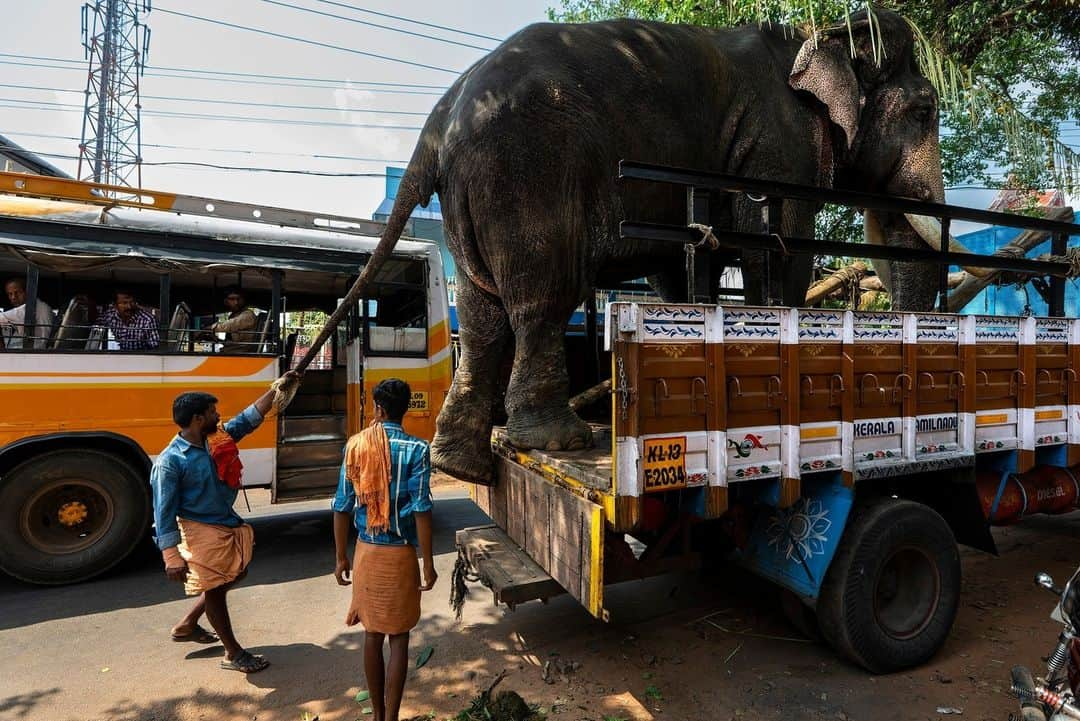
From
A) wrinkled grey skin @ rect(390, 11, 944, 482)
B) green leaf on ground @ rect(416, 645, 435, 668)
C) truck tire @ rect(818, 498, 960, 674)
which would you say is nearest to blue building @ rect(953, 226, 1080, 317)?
wrinkled grey skin @ rect(390, 11, 944, 482)

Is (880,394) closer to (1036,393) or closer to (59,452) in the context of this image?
(1036,393)

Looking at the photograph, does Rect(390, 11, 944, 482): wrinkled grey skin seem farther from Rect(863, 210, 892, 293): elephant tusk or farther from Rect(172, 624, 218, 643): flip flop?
Rect(172, 624, 218, 643): flip flop

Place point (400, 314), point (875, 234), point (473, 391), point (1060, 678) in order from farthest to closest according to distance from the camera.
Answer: point (400, 314), point (875, 234), point (473, 391), point (1060, 678)

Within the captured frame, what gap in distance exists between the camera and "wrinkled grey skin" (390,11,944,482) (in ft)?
11.5

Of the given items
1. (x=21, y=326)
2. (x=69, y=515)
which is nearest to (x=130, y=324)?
(x=21, y=326)

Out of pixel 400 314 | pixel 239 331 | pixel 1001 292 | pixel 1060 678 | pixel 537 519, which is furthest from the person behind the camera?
pixel 1001 292

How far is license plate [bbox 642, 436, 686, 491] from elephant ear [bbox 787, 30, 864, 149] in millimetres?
3085

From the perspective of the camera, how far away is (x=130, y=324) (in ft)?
17.5

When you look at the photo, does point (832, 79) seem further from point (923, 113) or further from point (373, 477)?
point (373, 477)

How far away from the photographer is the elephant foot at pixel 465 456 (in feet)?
12.3

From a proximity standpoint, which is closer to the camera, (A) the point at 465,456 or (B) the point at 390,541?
(B) the point at 390,541

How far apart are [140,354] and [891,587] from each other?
18.8ft

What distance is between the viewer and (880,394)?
305cm

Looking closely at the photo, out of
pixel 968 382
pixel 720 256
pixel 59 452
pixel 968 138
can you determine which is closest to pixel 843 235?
pixel 968 138
